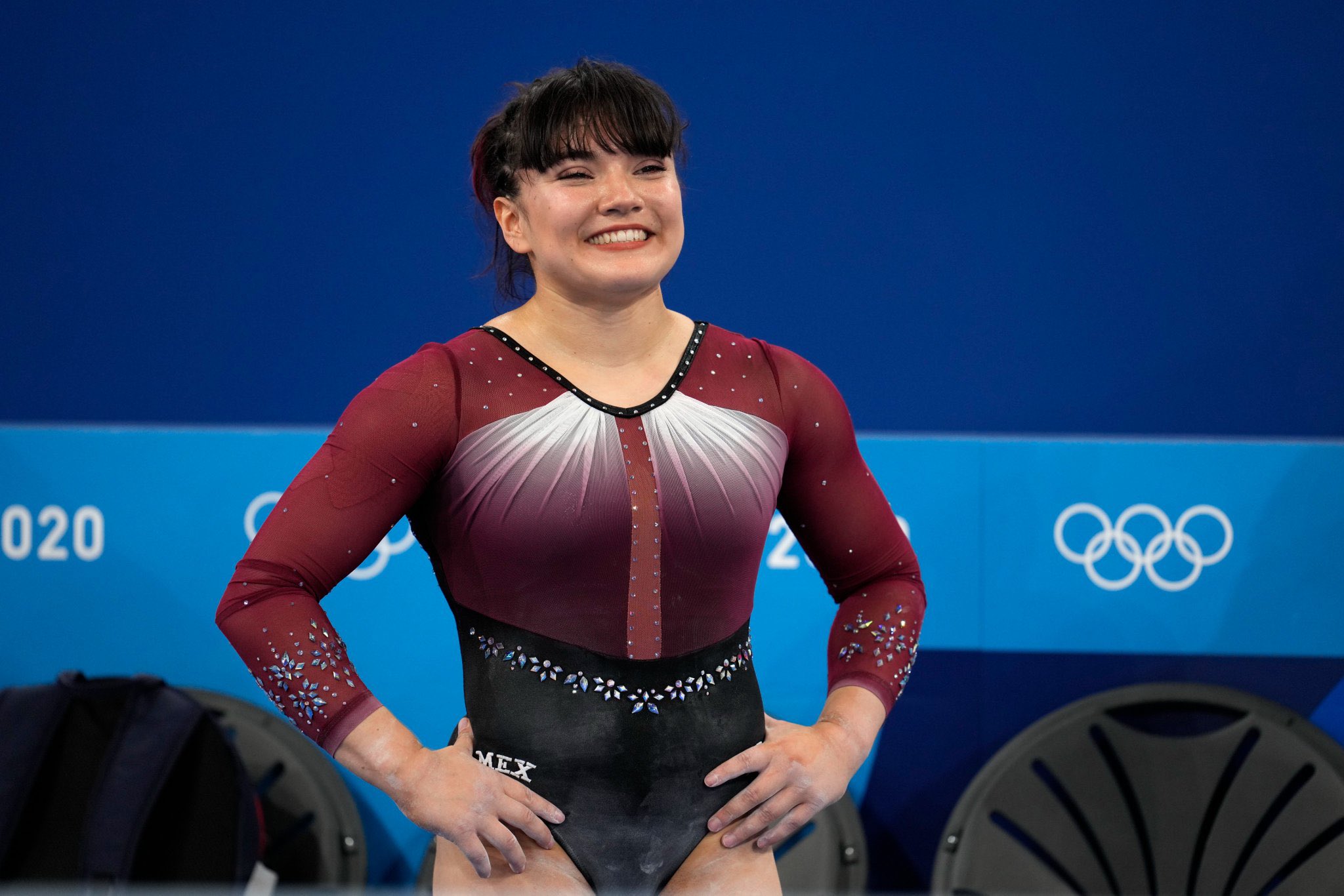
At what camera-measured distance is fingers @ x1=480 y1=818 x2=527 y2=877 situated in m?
1.39

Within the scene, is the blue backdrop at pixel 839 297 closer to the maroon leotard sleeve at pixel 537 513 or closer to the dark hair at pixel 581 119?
A: the maroon leotard sleeve at pixel 537 513

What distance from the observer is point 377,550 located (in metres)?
3.03

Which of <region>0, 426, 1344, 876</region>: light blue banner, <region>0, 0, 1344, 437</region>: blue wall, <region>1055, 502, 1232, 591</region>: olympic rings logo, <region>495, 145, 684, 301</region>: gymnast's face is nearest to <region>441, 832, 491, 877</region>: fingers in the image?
<region>495, 145, 684, 301</region>: gymnast's face

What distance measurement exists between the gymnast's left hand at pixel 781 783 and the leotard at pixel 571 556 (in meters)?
0.04

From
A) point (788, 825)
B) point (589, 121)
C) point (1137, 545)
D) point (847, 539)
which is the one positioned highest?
point (589, 121)

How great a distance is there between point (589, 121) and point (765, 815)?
0.81 m

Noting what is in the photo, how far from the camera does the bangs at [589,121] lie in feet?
5.06

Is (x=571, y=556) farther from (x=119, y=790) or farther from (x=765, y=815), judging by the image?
(x=119, y=790)

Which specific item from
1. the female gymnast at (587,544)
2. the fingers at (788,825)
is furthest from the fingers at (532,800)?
the fingers at (788,825)

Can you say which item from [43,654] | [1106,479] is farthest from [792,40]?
[43,654]

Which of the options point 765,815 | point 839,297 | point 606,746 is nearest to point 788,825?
point 765,815

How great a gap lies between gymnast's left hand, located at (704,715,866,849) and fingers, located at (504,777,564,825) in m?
0.18

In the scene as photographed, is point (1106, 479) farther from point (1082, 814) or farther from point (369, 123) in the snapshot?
point (369, 123)

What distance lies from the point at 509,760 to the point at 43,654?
203 centimetres
